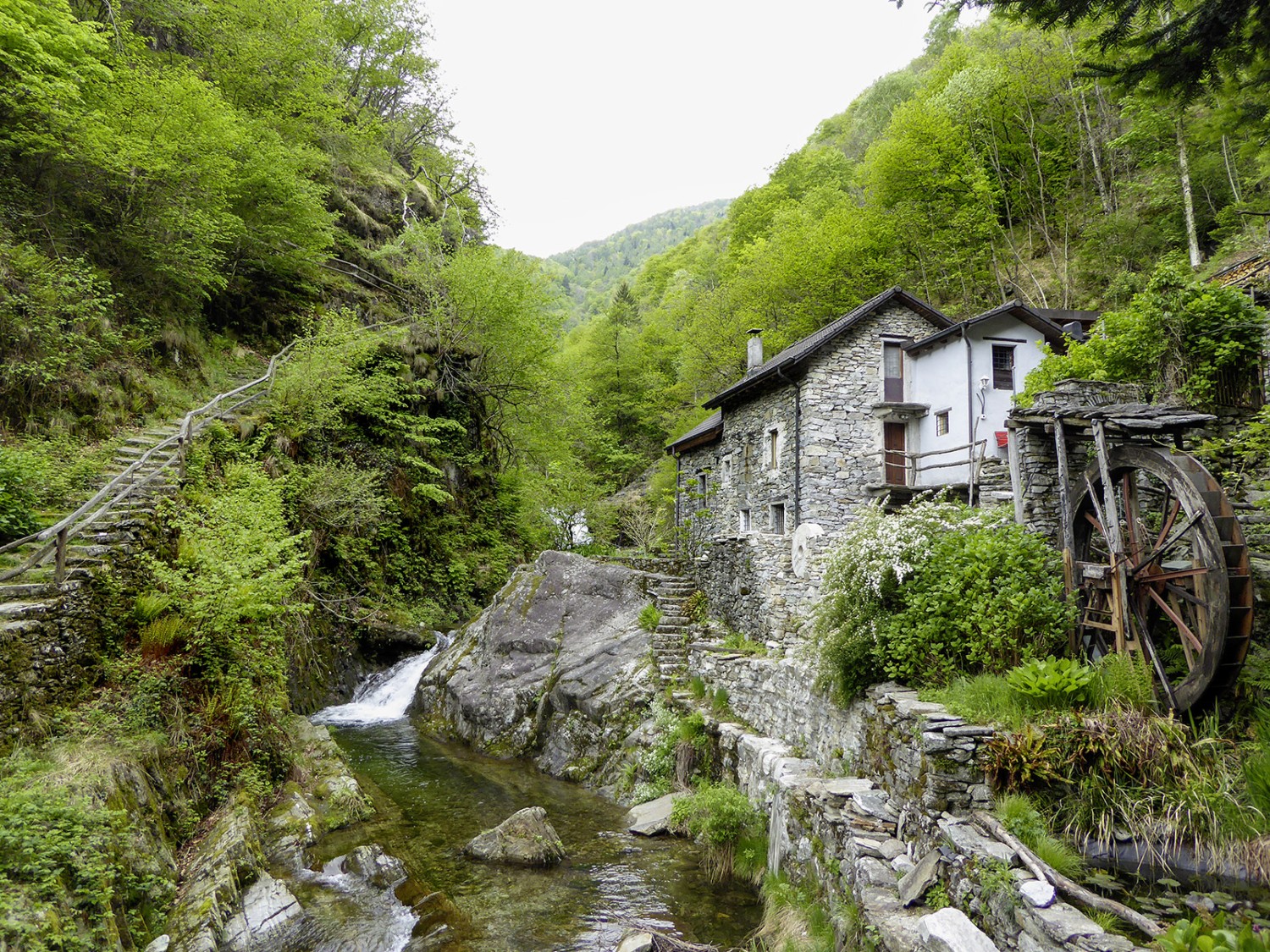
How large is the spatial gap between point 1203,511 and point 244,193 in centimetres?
2099

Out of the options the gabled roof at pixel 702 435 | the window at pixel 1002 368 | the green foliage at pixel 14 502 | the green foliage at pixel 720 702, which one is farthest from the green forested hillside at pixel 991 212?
the green foliage at pixel 14 502

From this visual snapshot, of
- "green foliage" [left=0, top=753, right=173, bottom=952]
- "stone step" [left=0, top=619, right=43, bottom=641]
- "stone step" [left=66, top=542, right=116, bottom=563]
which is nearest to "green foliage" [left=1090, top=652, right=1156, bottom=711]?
"green foliage" [left=0, top=753, right=173, bottom=952]

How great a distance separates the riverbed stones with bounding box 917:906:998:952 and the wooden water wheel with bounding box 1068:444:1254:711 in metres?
3.21

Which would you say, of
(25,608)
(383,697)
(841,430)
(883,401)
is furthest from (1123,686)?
(383,697)

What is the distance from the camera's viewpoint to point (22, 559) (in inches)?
318

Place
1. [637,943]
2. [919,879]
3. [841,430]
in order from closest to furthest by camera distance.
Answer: [919,879]
[637,943]
[841,430]

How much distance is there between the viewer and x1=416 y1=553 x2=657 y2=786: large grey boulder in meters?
14.0

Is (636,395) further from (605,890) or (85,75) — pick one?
(605,890)

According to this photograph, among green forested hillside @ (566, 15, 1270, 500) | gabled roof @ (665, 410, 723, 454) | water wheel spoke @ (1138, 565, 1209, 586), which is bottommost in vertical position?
water wheel spoke @ (1138, 565, 1209, 586)

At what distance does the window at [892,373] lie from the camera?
1894 centimetres

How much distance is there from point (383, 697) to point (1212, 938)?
17.3m

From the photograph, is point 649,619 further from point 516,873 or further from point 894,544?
point 894,544

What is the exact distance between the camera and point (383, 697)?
17.2 m

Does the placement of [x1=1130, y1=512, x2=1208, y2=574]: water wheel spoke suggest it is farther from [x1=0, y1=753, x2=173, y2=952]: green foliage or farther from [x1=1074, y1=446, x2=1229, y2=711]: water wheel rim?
[x1=0, y1=753, x2=173, y2=952]: green foliage
